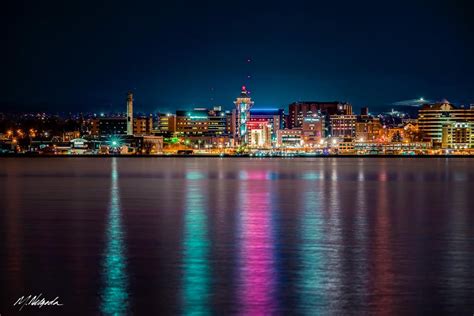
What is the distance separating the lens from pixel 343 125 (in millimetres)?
156500

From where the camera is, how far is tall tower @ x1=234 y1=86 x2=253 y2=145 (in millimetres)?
151750

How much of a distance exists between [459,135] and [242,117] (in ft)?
→ 139

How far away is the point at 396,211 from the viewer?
22578 mm

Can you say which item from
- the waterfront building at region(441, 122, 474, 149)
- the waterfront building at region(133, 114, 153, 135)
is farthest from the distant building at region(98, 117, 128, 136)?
the waterfront building at region(441, 122, 474, 149)

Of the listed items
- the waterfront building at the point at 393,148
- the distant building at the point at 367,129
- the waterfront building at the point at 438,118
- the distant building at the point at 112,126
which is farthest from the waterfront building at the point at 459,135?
the distant building at the point at 112,126

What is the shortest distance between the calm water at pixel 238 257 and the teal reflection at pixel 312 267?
3cm

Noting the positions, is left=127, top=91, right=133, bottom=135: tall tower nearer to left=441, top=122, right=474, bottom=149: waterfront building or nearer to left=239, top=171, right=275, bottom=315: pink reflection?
left=441, top=122, right=474, bottom=149: waterfront building

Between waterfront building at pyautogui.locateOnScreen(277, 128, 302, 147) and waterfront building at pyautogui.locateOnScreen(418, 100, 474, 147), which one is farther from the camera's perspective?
waterfront building at pyautogui.locateOnScreen(277, 128, 302, 147)

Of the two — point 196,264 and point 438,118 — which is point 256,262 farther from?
point 438,118

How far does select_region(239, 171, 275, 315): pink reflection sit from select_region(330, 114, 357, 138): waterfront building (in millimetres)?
133978

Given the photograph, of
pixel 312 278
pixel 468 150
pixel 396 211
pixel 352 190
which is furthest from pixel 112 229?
pixel 468 150

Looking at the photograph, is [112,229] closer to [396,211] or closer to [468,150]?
[396,211]

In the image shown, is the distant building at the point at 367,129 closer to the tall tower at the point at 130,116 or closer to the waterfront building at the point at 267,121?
the waterfront building at the point at 267,121

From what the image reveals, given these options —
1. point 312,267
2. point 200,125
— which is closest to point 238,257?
point 312,267
